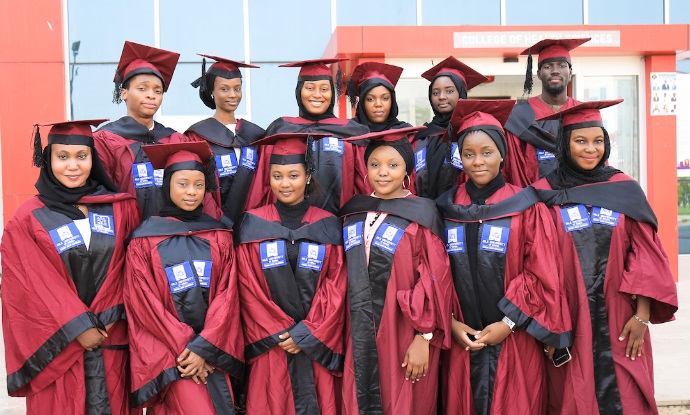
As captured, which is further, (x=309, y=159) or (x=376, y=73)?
(x=376, y=73)

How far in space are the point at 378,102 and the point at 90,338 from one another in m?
2.39

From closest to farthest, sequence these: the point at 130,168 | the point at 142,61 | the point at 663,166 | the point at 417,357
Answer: the point at 417,357 < the point at 130,168 < the point at 142,61 < the point at 663,166

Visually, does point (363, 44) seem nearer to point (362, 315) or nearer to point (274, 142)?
point (274, 142)

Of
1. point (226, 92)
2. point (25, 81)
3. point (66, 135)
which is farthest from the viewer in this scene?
point (25, 81)

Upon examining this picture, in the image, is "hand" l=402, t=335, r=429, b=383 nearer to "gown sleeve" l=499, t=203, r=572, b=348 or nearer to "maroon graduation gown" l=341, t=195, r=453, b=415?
"maroon graduation gown" l=341, t=195, r=453, b=415

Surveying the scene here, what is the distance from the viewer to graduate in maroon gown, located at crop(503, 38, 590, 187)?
4480 mm

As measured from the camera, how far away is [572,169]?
395 cm

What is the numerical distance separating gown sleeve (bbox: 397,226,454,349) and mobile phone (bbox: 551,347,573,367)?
60 centimetres

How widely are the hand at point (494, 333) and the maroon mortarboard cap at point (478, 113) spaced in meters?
1.12

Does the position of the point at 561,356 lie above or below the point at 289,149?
below

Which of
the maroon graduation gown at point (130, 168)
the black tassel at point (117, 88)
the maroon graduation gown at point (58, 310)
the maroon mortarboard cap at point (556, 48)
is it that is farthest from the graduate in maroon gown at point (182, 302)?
the maroon mortarboard cap at point (556, 48)

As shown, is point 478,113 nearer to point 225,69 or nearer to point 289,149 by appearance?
point 289,149

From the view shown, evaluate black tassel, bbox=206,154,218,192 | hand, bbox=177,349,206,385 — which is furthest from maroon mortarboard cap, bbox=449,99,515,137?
hand, bbox=177,349,206,385

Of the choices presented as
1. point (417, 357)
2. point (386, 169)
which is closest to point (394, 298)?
point (417, 357)
